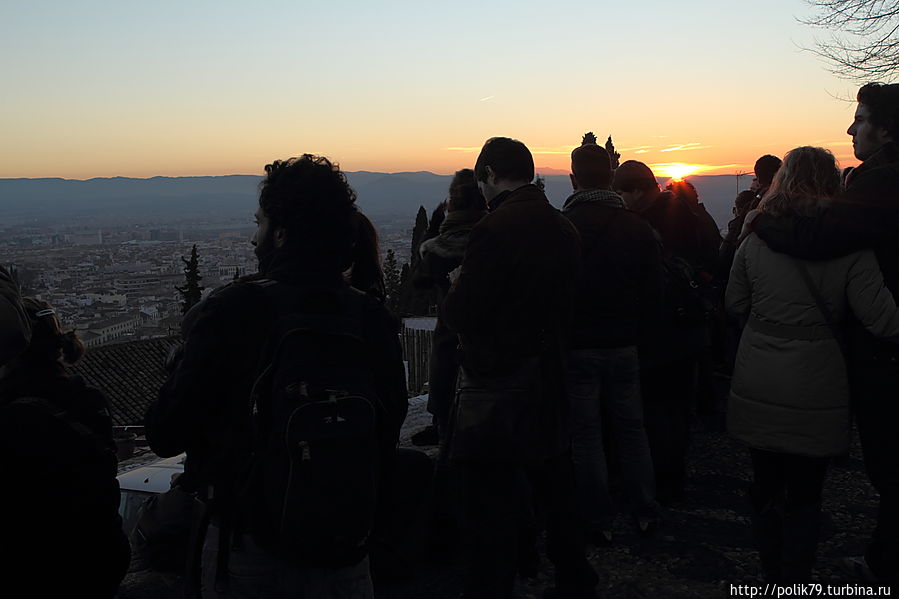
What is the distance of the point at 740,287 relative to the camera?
3178 millimetres

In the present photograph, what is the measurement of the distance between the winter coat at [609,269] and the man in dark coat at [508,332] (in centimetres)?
64

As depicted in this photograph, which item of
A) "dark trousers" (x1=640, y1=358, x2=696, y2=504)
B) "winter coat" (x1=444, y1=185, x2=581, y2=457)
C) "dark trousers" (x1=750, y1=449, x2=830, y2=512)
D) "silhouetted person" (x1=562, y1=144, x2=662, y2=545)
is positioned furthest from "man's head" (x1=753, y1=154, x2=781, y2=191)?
"winter coat" (x1=444, y1=185, x2=581, y2=457)

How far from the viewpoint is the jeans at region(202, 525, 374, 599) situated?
6.17ft

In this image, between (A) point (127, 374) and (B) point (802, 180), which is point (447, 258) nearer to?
(B) point (802, 180)

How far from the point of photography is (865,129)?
3.18m

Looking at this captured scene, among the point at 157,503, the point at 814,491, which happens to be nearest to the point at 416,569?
the point at 157,503

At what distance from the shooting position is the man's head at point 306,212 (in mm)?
2012

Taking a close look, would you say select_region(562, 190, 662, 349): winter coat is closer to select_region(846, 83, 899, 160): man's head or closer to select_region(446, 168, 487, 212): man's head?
select_region(446, 168, 487, 212): man's head

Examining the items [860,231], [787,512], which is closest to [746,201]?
[860,231]

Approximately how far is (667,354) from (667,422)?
40 centimetres

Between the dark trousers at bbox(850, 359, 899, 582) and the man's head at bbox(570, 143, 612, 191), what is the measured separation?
4.74 feet

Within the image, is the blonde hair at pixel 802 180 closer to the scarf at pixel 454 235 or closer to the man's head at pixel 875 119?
the man's head at pixel 875 119

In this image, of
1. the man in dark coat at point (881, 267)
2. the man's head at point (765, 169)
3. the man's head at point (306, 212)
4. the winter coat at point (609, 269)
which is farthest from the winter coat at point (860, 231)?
the man's head at point (765, 169)

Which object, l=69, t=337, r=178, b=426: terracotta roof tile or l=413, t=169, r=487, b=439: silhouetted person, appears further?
l=69, t=337, r=178, b=426: terracotta roof tile
